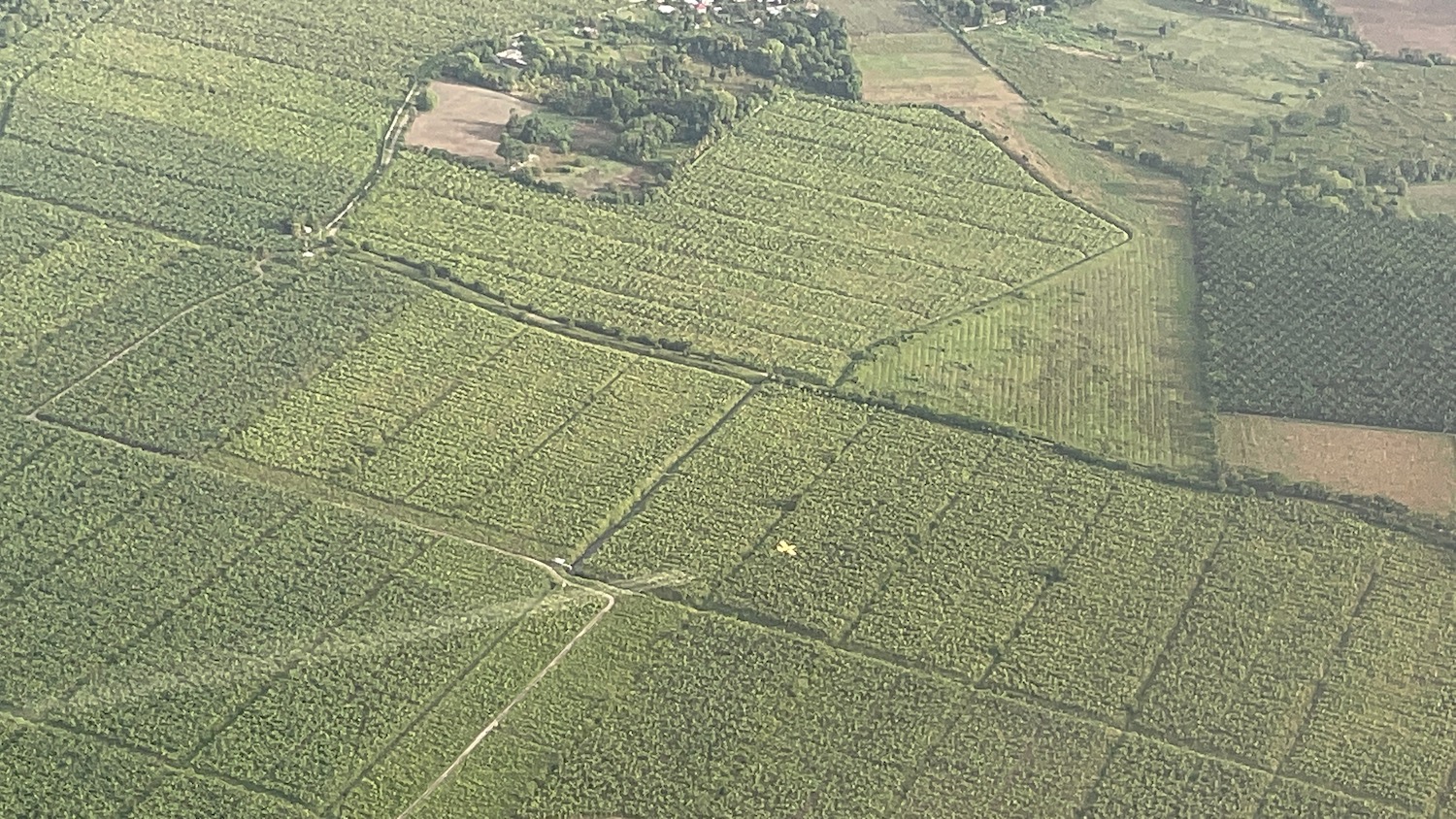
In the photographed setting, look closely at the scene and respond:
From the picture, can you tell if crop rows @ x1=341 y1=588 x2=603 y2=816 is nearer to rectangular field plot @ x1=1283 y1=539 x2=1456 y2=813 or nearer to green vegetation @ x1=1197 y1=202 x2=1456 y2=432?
rectangular field plot @ x1=1283 y1=539 x2=1456 y2=813

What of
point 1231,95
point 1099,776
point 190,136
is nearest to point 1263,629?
point 1099,776

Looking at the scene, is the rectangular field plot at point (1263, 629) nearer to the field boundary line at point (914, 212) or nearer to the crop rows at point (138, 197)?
the field boundary line at point (914, 212)

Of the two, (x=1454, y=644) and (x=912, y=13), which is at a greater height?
(x=912, y=13)

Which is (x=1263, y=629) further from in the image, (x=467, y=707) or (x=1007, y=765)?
(x=467, y=707)

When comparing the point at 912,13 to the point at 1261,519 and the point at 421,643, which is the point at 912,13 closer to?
the point at 1261,519

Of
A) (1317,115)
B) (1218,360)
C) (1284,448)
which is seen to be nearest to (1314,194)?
(1317,115)

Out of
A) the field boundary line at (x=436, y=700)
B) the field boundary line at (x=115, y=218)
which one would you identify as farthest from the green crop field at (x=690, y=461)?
the field boundary line at (x=115, y=218)
